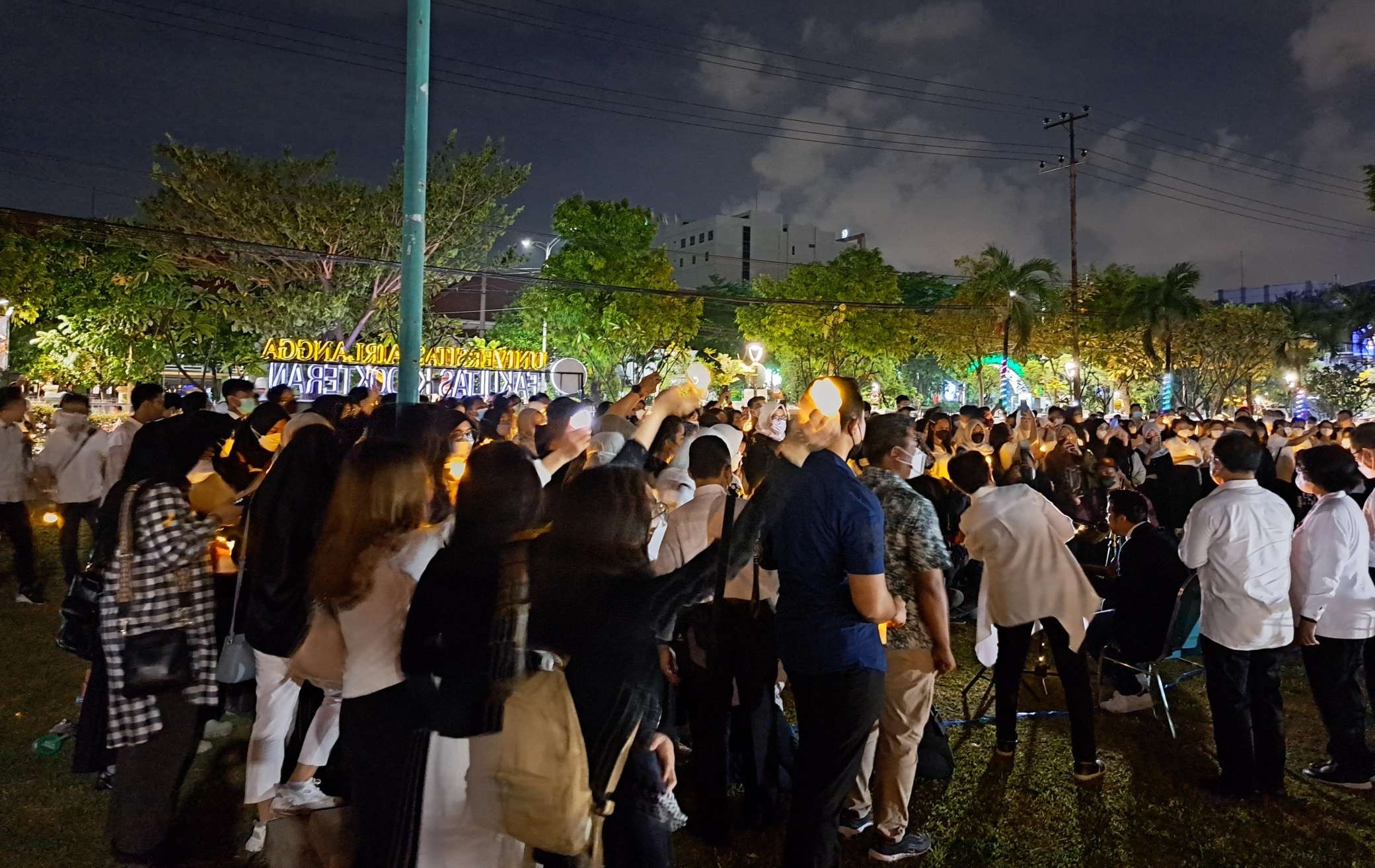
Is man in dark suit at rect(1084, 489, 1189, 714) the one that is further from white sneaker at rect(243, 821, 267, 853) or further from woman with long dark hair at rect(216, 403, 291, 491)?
woman with long dark hair at rect(216, 403, 291, 491)

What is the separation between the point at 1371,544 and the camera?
216 inches

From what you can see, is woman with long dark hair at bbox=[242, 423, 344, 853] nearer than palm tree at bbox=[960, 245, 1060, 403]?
Yes

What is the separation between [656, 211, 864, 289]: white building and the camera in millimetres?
96188

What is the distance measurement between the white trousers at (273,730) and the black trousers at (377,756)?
4.64 ft

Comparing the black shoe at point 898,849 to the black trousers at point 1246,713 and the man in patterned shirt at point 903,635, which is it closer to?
the man in patterned shirt at point 903,635

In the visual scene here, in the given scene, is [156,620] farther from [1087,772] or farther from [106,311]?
[106,311]

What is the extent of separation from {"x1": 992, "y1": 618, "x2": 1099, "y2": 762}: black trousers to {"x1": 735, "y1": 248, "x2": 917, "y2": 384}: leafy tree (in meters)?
35.9

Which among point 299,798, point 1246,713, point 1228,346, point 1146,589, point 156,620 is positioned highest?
point 1228,346

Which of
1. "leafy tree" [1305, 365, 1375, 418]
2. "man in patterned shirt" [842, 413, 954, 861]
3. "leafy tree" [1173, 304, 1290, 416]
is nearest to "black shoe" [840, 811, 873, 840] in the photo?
"man in patterned shirt" [842, 413, 954, 861]

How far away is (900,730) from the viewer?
4.06m

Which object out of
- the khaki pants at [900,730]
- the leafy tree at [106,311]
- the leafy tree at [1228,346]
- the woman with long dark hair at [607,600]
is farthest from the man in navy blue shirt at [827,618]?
the leafy tree at [1228,346]

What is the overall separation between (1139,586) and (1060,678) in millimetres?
1147

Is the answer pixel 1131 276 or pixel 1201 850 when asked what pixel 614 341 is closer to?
pixel 1131 276

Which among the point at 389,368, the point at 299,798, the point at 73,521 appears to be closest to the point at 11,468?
the point at 73,521
